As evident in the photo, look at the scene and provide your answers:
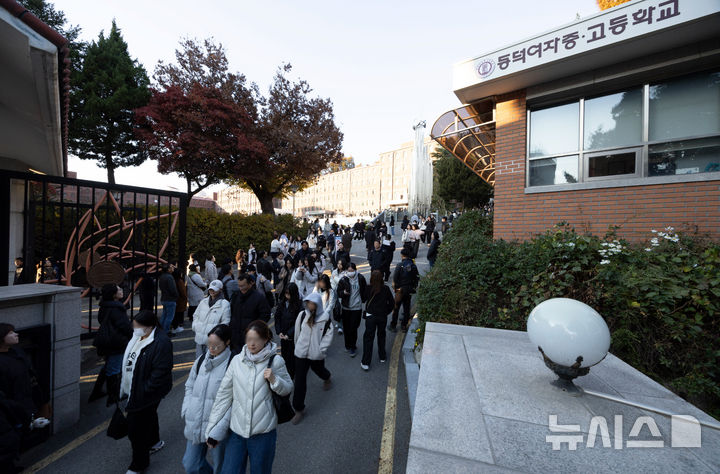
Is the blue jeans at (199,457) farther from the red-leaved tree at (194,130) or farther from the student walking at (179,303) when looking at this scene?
the red-leaved tree at (194,130)

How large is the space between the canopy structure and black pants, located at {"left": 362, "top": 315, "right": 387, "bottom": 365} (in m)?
4.80

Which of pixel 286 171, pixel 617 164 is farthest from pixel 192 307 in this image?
pixel 286 171

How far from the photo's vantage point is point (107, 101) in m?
20.1

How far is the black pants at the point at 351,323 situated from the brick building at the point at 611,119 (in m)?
3.71

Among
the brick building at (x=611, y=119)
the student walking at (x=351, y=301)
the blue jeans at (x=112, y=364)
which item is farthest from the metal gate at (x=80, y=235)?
the brick building at (x=611, y=119)

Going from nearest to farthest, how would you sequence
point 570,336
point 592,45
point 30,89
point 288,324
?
point 570,336, point 30,89, point 288,324, point 592,45

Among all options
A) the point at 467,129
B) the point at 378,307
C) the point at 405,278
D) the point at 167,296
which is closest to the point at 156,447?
the point at 378,307

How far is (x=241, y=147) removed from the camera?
59.8 feet

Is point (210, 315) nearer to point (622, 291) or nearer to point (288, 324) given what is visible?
point (288, 324)

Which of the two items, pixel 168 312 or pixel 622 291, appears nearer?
pixel 622 291

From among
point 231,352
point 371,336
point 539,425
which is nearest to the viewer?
point 539,425

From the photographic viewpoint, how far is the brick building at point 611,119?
16.4ft

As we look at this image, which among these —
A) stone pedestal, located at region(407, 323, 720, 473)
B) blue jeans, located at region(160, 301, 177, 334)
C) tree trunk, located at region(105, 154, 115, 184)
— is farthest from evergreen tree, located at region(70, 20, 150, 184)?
stone pedestal, located at region(407, 323, 720, 473)

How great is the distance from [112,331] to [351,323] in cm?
391
